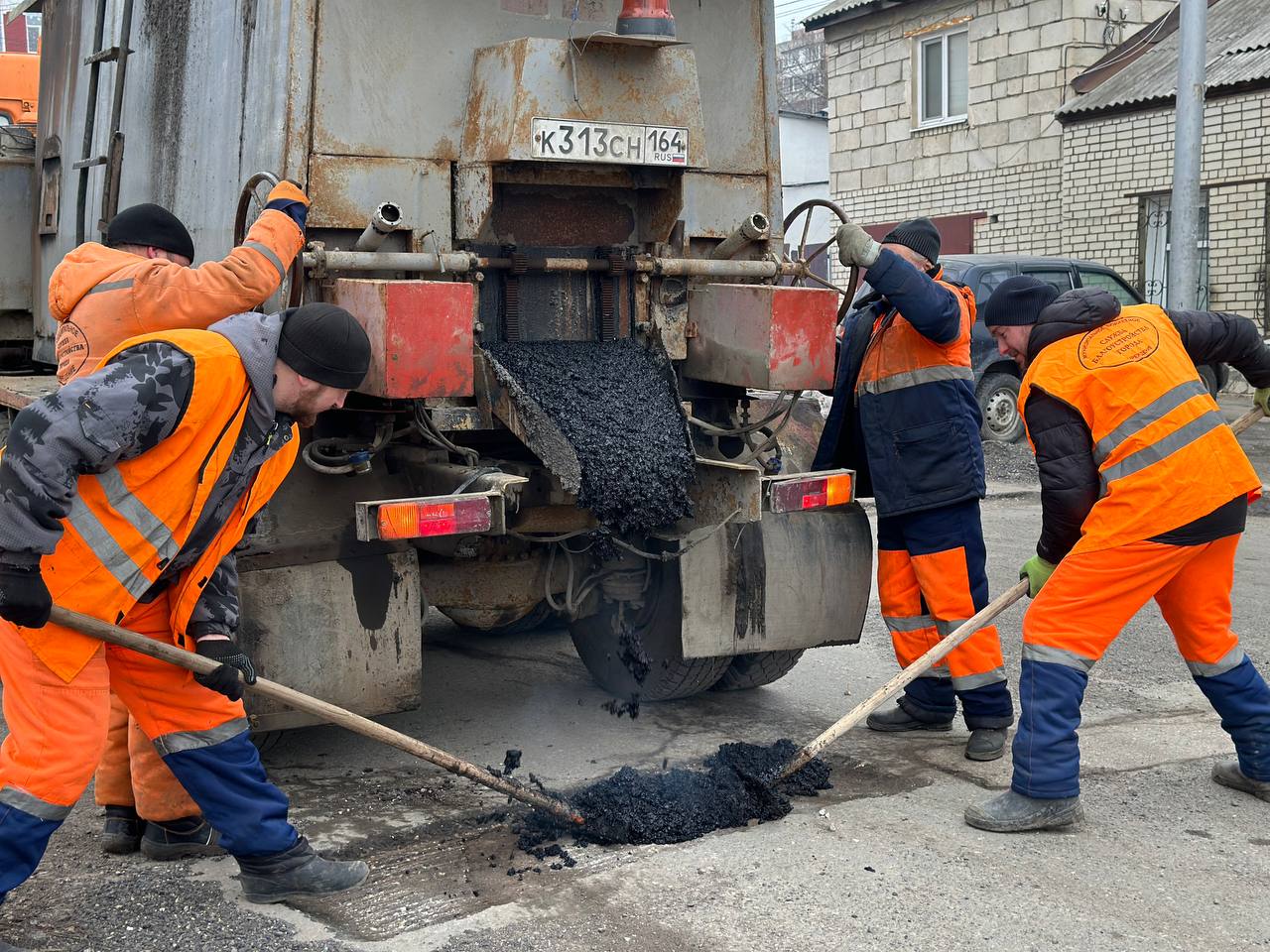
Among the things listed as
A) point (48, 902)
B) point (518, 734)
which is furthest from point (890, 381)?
point (48, 902)

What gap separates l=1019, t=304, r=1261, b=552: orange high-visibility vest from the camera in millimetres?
3701

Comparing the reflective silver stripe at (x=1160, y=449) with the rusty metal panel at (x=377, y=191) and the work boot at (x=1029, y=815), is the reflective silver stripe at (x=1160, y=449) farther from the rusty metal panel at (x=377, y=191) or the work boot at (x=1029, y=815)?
the rusty metal panel at (x=377, y=191)

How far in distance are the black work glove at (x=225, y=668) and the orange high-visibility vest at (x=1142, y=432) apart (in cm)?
220

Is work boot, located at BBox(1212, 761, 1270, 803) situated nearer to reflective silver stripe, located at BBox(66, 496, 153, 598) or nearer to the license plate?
the license plate

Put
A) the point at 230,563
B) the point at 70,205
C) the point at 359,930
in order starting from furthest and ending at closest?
the point at 70,205
the point at 230,563
the point at 359,930

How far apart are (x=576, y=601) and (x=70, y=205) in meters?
2.69

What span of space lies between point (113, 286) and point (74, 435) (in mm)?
1054

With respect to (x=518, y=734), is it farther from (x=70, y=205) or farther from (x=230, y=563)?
(x=70, y=205)

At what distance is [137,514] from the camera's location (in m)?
3.02

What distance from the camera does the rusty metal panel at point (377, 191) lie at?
3.97 metres

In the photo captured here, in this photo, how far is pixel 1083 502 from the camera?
3.82m

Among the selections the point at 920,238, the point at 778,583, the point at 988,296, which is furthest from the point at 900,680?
the point at 988,296

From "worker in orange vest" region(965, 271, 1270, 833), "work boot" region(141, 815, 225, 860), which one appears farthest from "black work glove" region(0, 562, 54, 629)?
"worker in orange vest" region(965, 271, 1270, 833)

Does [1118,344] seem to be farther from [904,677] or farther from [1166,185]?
[1166,185]
